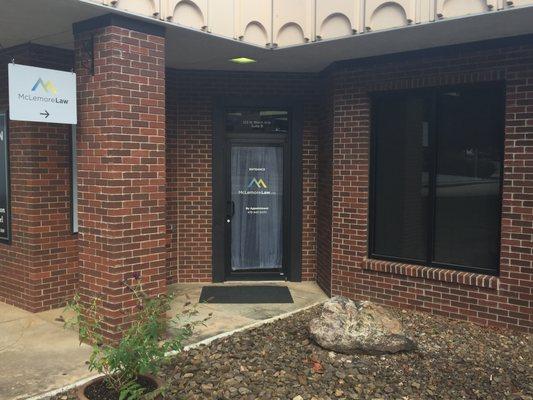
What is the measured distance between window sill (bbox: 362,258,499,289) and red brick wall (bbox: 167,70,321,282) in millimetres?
1575

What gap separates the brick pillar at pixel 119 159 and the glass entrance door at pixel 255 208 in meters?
2.72

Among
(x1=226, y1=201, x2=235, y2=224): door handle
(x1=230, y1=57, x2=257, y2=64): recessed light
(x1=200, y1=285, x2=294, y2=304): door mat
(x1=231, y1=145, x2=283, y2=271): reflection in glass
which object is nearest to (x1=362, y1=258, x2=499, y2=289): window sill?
(x1=200, y1=285, x2=294, y2=304): door mat

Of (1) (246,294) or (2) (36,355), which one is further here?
(1) (246,294)

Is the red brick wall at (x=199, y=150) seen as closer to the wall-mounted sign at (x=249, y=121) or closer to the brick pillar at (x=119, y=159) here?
the wall-mounted sign at (x=249, y=121)

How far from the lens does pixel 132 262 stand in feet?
17.3

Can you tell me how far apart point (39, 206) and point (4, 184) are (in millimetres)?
735

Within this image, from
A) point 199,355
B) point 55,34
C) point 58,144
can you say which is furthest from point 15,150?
point 199,355

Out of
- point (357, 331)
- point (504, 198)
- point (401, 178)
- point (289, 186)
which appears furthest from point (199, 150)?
point (504, 198)

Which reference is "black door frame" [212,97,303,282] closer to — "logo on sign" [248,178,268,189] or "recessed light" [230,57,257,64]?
"logo on sign" [248,178,268,189]

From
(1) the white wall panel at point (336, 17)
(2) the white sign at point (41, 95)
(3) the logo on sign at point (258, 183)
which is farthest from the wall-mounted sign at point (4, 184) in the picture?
(1) the white wall panel at point (336, 17)

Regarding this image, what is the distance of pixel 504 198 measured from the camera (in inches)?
231

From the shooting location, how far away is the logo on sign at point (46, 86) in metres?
4.90

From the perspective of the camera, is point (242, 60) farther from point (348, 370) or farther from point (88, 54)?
point (348, 370)

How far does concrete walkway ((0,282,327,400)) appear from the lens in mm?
4445
